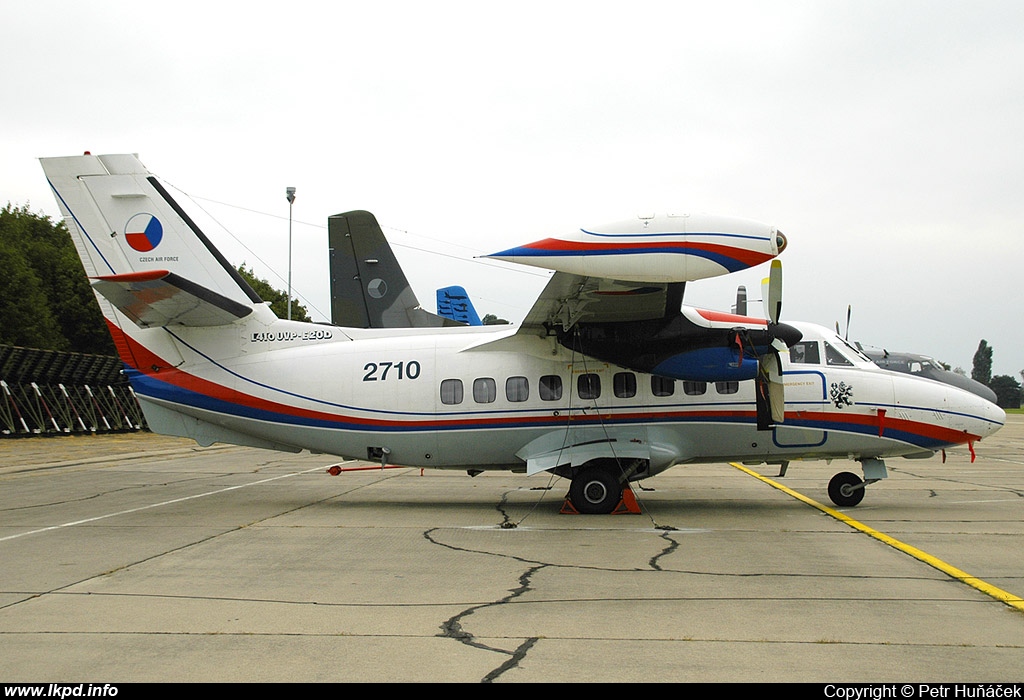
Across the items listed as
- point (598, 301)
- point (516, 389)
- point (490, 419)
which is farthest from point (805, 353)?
point (490, 419)

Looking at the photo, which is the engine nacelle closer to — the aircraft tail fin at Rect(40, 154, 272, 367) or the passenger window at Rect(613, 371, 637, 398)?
the passenger window at Rect(613, 371, 637, 398)

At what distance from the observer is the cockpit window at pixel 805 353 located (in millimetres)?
14484

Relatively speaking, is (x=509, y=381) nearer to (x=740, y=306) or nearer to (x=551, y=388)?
(x=551, y=388)

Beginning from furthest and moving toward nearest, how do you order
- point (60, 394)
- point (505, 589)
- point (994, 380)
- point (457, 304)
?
point (994, 380) < point (60, 394) < point (457, 304) < point (505, 589)

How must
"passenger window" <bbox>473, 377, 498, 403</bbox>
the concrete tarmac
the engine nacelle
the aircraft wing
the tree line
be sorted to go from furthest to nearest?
the tree line → "passenger window" <bbox>473, 377, 498, 403</bbox> → the aircraft wing → the engine nacelle → the concrete tarmac

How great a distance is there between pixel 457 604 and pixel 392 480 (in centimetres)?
1328

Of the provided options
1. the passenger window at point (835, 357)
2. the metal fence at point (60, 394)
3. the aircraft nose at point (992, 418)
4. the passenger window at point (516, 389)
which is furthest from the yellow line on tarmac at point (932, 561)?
the metal fence at point (60, 394)

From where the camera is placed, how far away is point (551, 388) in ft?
47.6

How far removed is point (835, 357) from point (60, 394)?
3806cm

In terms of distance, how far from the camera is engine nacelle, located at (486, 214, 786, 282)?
11148mm

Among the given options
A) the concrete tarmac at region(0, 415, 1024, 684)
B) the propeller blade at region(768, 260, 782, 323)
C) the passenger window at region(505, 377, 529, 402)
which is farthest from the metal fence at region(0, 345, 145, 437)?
the propeller blade at region(768, 260, 782, 323)

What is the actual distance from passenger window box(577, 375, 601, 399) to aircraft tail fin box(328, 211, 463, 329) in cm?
900

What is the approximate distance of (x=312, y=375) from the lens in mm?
14961

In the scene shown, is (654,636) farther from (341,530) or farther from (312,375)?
(312,375)
